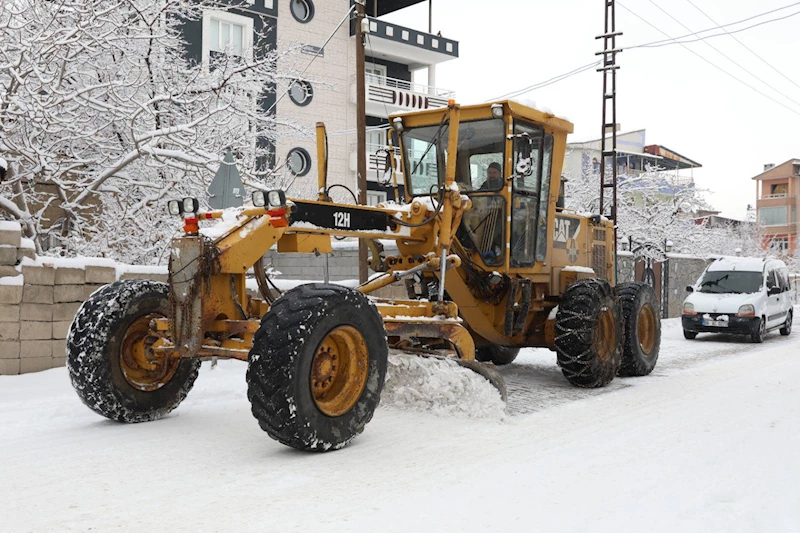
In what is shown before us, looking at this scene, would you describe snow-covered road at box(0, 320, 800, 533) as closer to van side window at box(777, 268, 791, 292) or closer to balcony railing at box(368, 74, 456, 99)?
van side window at box(777, 268, 791, 292)

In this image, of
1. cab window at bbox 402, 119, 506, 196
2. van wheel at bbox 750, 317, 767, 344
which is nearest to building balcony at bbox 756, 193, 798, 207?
van wheel at bbox 750, 317, 767, 344

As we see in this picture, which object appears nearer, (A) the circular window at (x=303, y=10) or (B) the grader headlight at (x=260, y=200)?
(B) the grader headlight at (x=260, y=200)

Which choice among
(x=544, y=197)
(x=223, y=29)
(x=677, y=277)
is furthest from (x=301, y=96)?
(x=544, y=197)

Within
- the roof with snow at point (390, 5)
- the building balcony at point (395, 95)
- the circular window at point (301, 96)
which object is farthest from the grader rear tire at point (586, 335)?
the roof with snow at point (390, 5)

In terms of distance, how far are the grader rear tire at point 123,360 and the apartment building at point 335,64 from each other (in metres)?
15.0

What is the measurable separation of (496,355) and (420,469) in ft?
18.0

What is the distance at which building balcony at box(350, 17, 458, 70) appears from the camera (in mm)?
26453

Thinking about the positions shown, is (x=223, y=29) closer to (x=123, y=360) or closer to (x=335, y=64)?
(x=335, y=64)

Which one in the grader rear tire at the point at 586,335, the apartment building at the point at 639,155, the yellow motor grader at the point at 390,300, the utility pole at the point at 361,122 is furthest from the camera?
the apartment building at the point at 639,155

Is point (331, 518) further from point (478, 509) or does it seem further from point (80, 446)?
point (80, 446)

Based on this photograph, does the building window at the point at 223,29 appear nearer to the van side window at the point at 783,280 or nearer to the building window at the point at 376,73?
Answer: the building window at the point at 376,73

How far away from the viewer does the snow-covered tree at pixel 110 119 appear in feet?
31.6

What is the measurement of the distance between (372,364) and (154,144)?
6259 millimetres

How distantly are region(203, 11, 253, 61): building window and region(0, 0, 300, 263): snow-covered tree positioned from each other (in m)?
9.20
